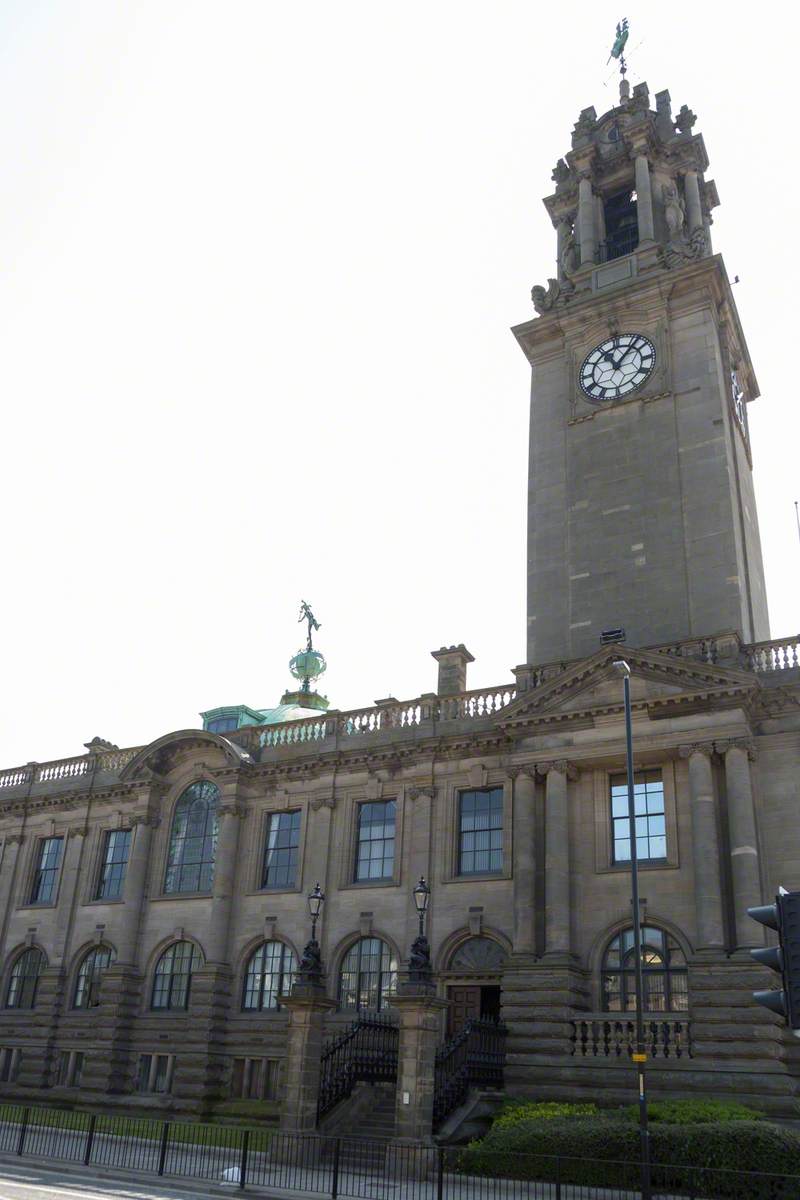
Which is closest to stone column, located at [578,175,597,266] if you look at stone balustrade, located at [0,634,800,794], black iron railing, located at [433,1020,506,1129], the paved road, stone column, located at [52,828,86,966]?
stone balustrade, located at [0,634,800,794]

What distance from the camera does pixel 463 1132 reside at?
24.3m

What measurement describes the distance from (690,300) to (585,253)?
20.3ft

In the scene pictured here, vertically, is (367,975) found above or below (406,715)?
below

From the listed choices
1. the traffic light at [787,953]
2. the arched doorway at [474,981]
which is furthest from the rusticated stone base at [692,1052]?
the traffic light at [787,953]

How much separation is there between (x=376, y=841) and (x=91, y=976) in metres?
13.1

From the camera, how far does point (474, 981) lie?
102 feet

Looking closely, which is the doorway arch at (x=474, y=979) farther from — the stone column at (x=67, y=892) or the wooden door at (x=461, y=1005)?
the stone column at (x=67, y=892)

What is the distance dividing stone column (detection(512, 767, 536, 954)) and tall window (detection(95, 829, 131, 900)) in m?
17.4

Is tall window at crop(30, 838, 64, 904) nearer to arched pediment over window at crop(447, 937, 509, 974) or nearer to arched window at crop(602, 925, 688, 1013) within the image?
arched pediment over window at crop(447, 937, 509, 974)

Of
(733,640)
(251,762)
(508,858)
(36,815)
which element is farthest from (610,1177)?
(36,815)

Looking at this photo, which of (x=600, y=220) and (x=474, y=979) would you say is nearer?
(x=474, y=979)

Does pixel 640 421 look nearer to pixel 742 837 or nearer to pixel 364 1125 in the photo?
pixel 742 837

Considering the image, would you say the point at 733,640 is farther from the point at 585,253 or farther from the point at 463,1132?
the point at 585,253

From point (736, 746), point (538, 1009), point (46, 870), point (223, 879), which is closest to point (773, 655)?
point (736, 746)
